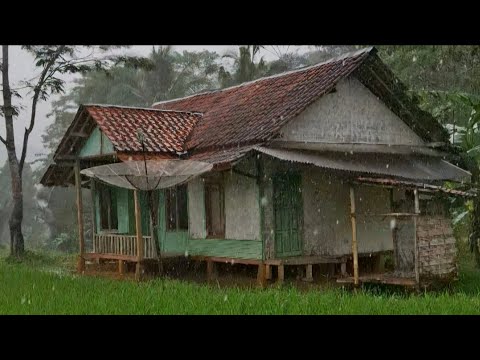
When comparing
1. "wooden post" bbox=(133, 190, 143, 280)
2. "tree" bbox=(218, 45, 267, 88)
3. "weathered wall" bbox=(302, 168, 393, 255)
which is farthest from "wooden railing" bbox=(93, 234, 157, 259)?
"tree" bbox=(218, 45, 267, 88)

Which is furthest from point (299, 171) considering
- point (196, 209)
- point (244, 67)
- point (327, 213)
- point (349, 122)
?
point (244, 67)

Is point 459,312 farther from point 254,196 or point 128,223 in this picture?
point 128,223

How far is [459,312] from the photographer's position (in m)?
6.31

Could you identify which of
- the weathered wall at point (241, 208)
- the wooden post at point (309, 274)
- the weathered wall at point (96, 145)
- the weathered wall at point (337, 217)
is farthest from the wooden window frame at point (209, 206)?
the weathered wall at point (96, 145)

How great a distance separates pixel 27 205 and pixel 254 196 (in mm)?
10031

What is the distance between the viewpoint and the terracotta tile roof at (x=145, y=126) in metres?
11.0

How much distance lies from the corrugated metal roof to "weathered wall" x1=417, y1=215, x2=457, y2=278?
1.39m

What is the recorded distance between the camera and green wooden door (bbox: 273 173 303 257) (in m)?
10.3

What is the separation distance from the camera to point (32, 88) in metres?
13.5

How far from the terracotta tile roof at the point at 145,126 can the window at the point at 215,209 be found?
0.95 m

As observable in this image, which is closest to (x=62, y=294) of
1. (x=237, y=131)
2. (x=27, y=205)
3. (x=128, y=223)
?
(x=237, y=131)

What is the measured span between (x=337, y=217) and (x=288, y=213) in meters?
1.05

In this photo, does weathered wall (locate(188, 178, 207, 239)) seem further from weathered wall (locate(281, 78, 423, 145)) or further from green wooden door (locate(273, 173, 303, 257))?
weathered wall (locate(281, 78, 423, 145))
